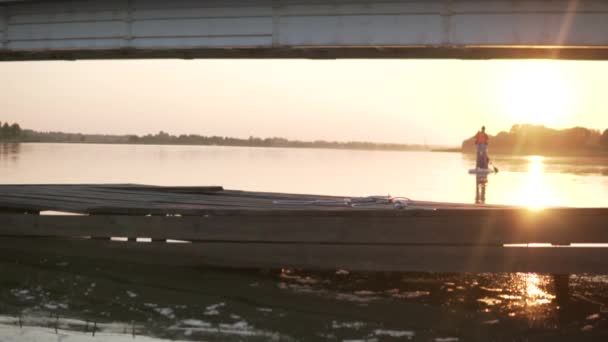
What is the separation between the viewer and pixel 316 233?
8023 mm

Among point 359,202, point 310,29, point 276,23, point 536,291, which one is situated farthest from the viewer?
point 276,23

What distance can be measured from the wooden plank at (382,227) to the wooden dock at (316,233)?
0.01 m

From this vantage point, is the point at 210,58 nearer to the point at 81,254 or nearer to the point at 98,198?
the point at 98,198

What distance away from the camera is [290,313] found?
6598 millimetres

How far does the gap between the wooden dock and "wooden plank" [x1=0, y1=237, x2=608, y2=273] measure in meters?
0.01

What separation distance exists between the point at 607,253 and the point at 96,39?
35.5 ft

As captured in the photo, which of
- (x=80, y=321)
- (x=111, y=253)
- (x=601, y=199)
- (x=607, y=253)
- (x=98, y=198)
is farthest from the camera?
(x=601, y=199)

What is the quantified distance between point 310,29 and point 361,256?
6.01 m

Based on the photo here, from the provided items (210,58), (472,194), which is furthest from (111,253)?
(472,194)

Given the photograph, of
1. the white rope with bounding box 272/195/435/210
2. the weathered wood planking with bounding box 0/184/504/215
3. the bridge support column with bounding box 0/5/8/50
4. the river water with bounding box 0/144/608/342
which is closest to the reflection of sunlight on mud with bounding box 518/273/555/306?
the river water with bounding box 0/144/608/342

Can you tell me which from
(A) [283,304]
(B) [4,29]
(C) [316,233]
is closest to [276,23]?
(C) [316,233]

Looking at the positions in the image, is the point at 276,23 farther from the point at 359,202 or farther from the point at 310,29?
the point at 359,202

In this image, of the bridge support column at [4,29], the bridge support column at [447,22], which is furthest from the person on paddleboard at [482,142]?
the bridge support column at [4,29]

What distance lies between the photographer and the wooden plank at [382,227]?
7.44 m
